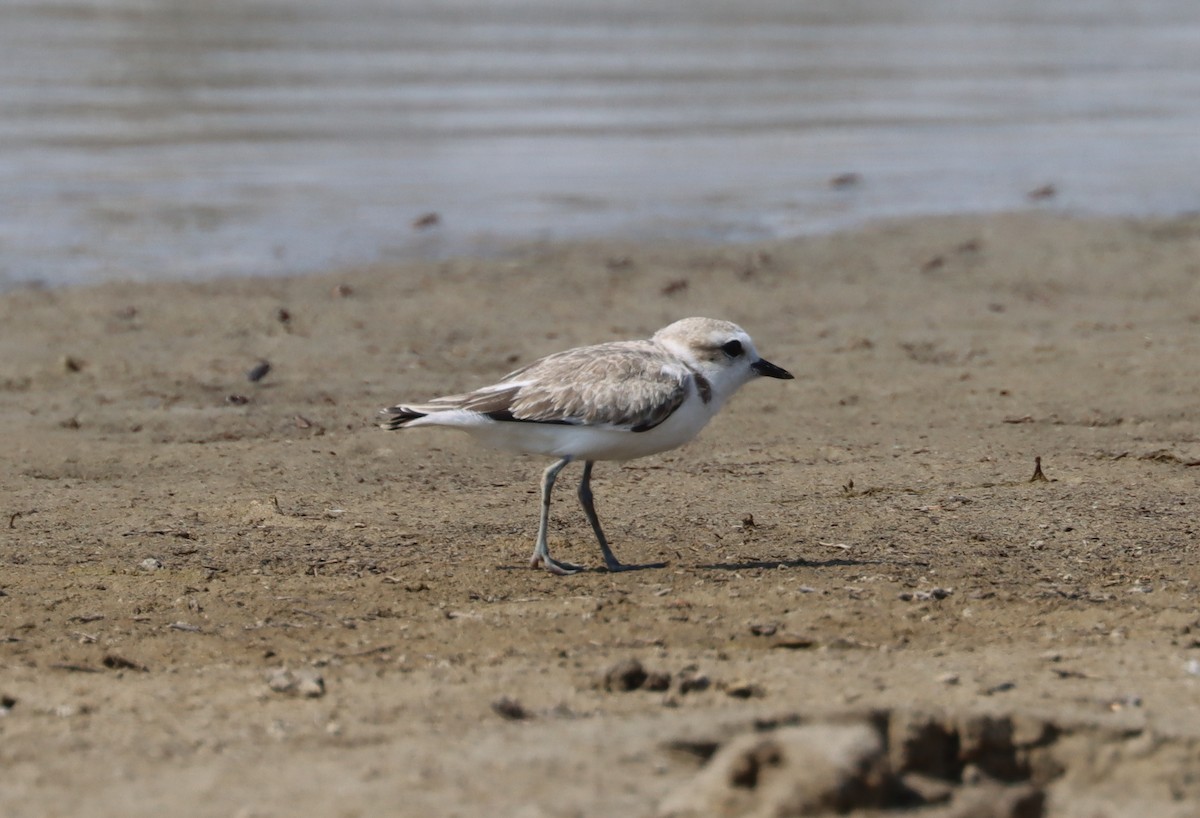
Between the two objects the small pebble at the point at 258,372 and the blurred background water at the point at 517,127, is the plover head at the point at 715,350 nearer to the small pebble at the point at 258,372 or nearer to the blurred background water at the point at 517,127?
the small pebble at the point at 258,372

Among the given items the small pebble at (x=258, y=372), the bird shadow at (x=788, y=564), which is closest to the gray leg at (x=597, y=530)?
the bird shadow at (x=788, y=564)

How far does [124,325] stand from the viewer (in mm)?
10164

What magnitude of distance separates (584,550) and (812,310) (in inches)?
183

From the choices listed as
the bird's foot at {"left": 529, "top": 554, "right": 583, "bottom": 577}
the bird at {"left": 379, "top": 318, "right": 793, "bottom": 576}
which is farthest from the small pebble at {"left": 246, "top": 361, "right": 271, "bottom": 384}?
the bird's foot at {"left": 529, "top": 554, "right": 583, "bottom": 577}

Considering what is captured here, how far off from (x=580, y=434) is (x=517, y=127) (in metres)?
11.5

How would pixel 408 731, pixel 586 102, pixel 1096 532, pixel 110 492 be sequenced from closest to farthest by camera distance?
pixel 408 731
pixel 1096 532
pixel 110 492
pixel 586 102

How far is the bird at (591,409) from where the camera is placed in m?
6.29

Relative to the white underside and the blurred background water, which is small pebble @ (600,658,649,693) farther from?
the blurred background water

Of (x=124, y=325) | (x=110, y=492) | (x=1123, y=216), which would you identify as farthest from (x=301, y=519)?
(x=1123, y=216)

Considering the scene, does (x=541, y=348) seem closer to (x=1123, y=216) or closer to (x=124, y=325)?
(x=124, y=325)

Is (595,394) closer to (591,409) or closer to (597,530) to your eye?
(591,409)

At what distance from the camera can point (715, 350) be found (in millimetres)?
6566

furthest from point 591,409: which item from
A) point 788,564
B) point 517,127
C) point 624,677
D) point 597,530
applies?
point 517,127

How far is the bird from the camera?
20.6 feet
